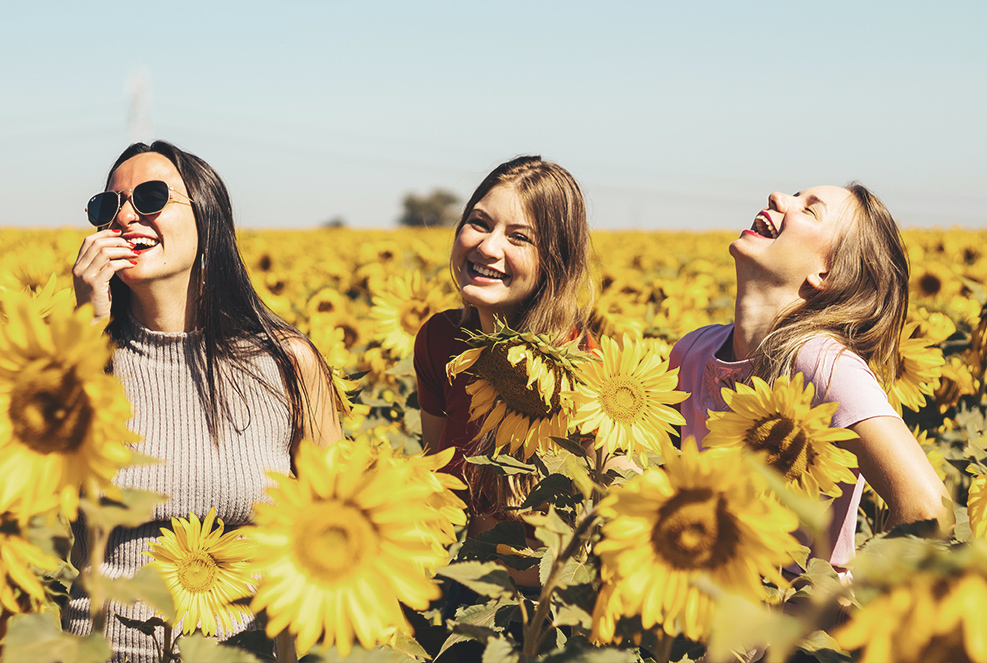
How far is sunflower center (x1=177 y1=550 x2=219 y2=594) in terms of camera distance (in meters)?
1.81

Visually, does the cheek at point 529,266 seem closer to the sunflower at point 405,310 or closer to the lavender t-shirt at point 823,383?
the lavender t-shirt at point 823,383

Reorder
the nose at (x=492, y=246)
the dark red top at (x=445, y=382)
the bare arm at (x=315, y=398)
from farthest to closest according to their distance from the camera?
1. the dark red top at (x=445, y=382)
2. the nose at (x=492, y=246)
3. the bare arm at (x=315, y=398)

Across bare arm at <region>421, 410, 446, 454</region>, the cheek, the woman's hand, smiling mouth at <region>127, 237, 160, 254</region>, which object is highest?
the cheek

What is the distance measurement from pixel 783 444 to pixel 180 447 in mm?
1656

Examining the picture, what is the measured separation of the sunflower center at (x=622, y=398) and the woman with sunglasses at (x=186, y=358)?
1125 mm

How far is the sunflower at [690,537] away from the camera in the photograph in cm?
110

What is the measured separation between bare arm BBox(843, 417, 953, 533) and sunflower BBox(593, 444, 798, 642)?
0.95 metres

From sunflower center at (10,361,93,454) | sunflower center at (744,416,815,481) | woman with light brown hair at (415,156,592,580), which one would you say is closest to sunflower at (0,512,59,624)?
sunflower center at (10,361,93,454)

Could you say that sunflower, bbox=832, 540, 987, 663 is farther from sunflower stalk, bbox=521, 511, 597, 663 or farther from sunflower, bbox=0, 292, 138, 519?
sunflower, bbox=0, 292, 138, 519

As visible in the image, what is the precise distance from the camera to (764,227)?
2.62m

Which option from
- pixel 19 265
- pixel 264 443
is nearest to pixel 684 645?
pixel 264 443

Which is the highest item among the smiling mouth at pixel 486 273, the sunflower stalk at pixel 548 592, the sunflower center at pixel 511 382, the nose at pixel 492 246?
the nose at pixel 492 246

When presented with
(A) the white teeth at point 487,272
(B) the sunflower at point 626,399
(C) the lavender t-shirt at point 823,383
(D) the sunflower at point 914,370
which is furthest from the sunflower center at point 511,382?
(D) the sunflower at point 914,370

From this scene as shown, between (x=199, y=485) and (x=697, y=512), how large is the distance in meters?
1.63
